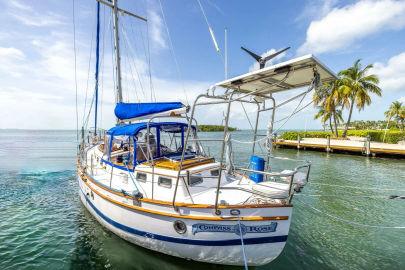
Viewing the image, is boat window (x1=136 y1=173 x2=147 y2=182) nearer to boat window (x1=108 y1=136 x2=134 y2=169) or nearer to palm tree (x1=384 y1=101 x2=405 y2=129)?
boat window (x1=108 y1=136 x2=134 y2=169)

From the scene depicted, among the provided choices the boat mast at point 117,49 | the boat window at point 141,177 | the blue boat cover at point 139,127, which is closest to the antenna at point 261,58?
the blue boat cover at point 139,127

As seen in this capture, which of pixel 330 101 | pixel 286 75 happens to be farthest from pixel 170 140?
pixel 330 101

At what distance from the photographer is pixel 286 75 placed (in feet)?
16.4

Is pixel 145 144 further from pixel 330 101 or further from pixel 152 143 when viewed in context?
pixel 330 101

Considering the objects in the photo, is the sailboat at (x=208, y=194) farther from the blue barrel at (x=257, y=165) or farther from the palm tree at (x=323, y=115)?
the palm tree at (x=323, y=115)

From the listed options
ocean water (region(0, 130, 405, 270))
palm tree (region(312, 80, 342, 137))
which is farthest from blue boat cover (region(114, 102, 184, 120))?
palm tree (region(312, 80, 342, 137))

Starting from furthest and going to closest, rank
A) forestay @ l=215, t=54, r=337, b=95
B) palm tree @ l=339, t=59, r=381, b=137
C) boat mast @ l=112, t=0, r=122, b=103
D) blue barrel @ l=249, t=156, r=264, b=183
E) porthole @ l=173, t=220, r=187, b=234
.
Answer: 1. palm tree @ l=339, t=59, r=381, b=137
2. boat mast @ l=112, t=0, r=122, b=103
3. blue barrel @ l=249, t=156, r=264, b=183
4. porthole @ l=173, t=220, r=187, b=234
5. forestay @ l=215, t=54, r=337, b=95

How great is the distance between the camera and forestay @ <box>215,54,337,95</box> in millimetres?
4763

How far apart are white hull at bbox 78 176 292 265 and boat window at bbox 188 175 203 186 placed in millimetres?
996

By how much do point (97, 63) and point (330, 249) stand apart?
1529 centimetres

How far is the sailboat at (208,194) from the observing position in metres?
5.19

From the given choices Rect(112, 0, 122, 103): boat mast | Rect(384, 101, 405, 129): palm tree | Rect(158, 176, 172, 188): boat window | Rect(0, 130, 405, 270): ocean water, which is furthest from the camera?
Rect(384, 101, 405, 129): palm tree

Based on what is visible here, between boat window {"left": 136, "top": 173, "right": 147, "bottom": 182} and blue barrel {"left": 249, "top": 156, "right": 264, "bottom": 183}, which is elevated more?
blue barrel {"left": 249, "top": 156, "right": 264, "bottom": 183}

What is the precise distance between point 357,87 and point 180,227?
39.5 meters
